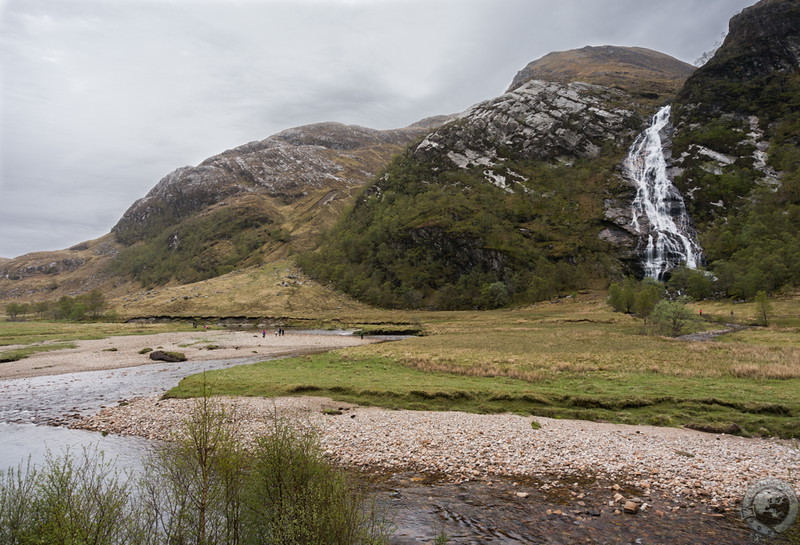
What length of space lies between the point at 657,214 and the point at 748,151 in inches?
1774

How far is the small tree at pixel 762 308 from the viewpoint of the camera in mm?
61844

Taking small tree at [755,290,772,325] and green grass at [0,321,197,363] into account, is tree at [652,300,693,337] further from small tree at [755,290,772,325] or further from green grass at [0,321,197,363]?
green grass at [0,321,197,363]

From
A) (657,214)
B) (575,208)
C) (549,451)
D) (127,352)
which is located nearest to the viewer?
(549,451)

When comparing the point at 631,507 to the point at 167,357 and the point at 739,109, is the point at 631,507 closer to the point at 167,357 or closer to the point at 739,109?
the point at 167,357

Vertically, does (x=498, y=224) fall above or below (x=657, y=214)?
below

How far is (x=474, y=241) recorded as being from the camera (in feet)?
474

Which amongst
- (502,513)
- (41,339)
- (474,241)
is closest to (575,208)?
(474,241)

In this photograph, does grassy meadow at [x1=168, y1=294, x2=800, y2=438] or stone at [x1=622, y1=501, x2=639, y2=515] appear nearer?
stone at [x1=622, y1=501, x2=639, y2=515]

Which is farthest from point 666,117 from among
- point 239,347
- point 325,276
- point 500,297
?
point 239,347

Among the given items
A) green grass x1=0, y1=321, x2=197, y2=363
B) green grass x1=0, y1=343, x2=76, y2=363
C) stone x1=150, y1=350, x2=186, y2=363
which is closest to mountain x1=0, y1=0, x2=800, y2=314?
green grass x1=0, y1=321, x2=197, y2=363

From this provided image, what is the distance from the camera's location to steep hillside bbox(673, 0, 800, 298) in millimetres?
96688

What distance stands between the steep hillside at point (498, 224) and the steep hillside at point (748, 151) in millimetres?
22941

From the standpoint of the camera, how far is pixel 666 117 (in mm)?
181375

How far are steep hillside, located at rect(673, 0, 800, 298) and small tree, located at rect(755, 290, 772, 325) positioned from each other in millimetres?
24568
